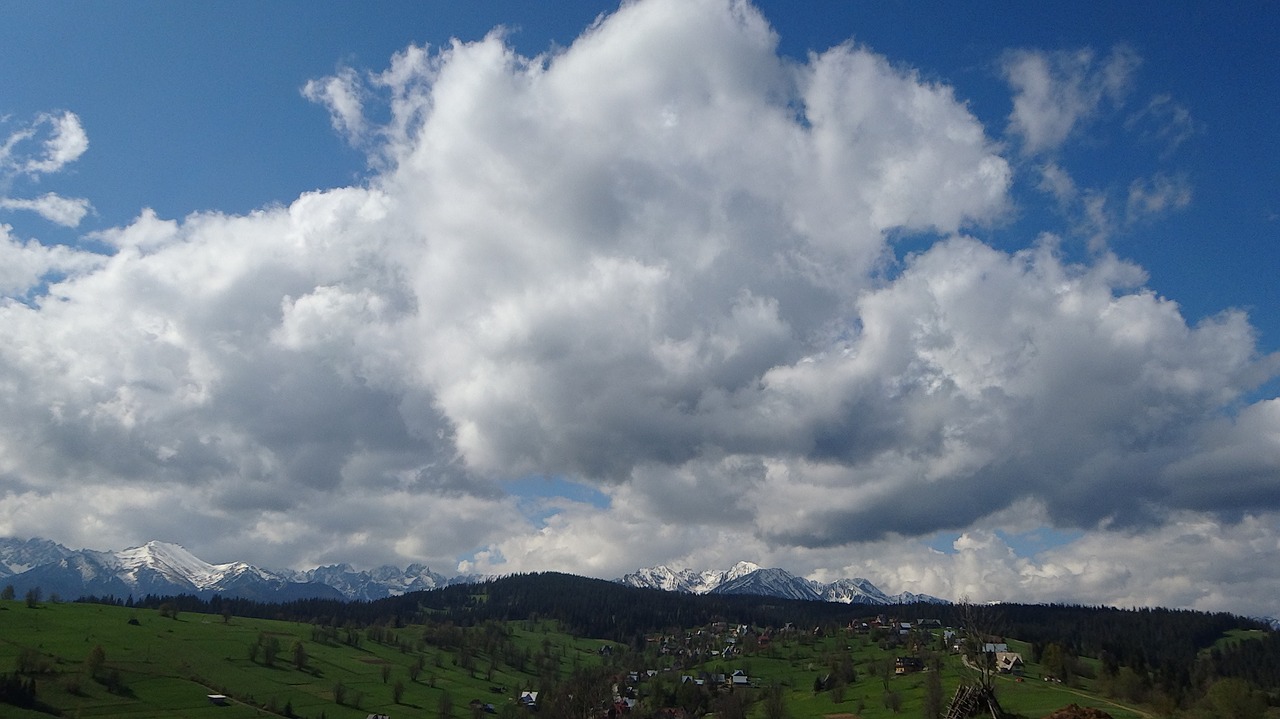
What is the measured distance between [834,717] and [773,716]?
12.1 m

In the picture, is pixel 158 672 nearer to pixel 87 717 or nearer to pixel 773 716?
pixel 87 717

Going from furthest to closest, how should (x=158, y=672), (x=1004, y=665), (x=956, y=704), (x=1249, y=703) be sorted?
(x=158, y=672)
(x=1004, y=665)
(x=1249, y=703)
(x=956, y=704)

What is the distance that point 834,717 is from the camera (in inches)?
6156

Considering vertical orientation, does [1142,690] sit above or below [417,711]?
above

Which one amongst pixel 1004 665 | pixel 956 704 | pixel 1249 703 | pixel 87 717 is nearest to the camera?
pixel 956 704

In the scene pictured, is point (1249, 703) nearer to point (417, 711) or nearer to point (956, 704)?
point (956, 704)

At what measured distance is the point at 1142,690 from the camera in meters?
158

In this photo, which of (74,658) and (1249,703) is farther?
(74,658)

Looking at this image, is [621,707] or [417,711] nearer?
[621,707]

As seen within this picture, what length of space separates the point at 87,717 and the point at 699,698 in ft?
393

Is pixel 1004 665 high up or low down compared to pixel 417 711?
up

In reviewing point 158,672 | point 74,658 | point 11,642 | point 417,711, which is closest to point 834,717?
point 417,711

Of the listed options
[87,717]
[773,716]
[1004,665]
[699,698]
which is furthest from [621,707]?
[87,717]

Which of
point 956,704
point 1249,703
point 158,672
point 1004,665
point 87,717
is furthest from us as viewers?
point 158,672
